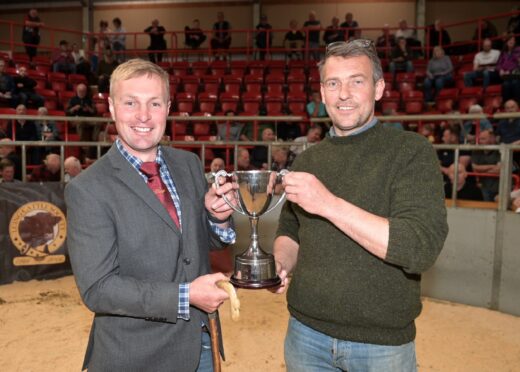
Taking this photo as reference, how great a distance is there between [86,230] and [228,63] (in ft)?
37.3

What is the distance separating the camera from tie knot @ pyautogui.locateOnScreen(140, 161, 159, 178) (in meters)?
1.57

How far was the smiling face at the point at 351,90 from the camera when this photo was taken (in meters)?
1.57

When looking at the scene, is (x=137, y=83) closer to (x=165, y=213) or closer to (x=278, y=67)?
(x=165, y=213)

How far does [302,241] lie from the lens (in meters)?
1.68

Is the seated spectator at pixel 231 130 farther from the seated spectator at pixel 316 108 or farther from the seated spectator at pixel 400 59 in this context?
the seated spectator at pixel 400 59

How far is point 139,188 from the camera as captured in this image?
147 cm

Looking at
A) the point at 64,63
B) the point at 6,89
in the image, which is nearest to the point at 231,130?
the point at 6,89

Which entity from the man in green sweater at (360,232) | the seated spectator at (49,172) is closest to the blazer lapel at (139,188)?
the man in green sweater at (360,232)

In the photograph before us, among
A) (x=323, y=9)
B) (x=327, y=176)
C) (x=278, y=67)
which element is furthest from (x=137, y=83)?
(x=323, y=9)

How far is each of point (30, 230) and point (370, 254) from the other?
14.9 feet

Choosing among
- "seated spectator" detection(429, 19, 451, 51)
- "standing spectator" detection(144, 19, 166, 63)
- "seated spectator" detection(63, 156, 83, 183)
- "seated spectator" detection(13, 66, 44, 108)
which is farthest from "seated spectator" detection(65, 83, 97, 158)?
"seated spectator" detection(429, 19, 451, 51)

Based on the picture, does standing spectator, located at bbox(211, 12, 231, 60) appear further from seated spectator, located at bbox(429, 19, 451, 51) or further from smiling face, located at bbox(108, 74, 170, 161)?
smiling face, located at bbox(108, 74, 170, 161)

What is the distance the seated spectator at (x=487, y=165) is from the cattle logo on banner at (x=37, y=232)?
4421 millimetres

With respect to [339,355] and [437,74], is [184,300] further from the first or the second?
[437,74]
